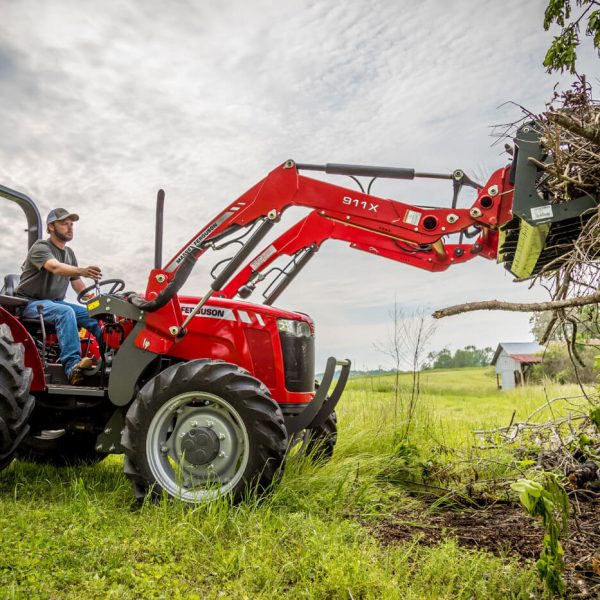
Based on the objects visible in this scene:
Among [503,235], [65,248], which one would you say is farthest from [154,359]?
[503,235]

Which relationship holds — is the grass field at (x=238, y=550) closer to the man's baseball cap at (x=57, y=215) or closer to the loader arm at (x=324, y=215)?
the loader arm at (x=324, y=215)

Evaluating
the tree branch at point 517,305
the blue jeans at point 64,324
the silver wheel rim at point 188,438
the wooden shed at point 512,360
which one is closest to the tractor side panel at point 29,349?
the blue jeans at point 64,324

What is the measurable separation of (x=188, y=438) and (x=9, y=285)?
9.10 feet

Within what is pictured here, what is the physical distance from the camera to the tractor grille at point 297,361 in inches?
192

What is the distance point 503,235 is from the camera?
4.43 metres

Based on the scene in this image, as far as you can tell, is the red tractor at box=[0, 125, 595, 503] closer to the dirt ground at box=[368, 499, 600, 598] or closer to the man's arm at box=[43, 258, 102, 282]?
the man's arm at box=[43, 258, 102, 282]

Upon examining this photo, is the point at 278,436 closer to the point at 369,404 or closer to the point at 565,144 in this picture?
the point at 565,144

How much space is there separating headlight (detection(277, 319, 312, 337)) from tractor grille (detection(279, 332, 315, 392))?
0.02 m

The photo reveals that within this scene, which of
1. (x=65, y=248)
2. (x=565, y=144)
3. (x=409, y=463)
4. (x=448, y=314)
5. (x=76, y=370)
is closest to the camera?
(x=448, y=314)

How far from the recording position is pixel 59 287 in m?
5.68

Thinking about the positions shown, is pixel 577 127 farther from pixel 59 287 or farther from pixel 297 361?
pixel 59 287

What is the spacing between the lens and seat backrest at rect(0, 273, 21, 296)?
18.9 ft

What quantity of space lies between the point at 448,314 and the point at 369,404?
4.37m

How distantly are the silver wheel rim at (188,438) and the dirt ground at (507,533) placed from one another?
1040mm
